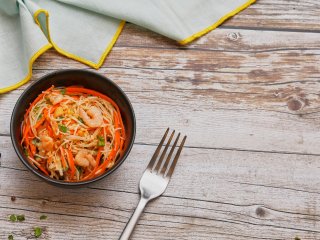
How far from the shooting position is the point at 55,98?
1751mm

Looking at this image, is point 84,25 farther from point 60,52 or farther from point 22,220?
point 22,220

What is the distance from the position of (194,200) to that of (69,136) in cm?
49

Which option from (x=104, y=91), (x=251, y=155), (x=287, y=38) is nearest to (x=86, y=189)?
(x=104, y=91)

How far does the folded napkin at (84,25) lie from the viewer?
1.91 m

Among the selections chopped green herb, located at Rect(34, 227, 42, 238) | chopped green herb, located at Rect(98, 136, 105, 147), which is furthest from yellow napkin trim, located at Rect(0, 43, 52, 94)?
chopped green herb, located at Rect(34, 227, 42, 238)

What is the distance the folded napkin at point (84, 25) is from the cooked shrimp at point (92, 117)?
0.27 meters

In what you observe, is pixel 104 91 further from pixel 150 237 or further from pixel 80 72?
pixel 150 237

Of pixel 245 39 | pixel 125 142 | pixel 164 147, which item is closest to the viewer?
pixel 125 142

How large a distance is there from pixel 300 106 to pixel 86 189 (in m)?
0.83

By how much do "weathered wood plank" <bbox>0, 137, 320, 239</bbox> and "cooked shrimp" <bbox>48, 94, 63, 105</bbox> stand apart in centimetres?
25

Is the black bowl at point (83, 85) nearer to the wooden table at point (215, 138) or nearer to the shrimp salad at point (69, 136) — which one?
the shrimp salad at point (69, 136)

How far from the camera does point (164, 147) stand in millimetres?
1890

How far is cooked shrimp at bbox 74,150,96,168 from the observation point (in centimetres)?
167

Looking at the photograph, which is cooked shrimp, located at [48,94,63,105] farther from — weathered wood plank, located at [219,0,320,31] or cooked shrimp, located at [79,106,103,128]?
weathered wood plank, located at [219,0,320,31]
